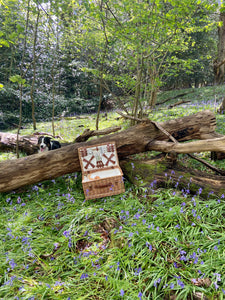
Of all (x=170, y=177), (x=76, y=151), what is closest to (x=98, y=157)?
(x=76, y=151)

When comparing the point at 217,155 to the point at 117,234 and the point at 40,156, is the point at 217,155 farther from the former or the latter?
the point at 40,156

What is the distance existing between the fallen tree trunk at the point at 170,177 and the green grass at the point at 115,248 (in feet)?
0.35

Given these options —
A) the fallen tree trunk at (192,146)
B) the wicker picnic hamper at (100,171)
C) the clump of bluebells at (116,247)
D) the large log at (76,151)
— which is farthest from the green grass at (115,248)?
the fallen tree trunk at (192,146)

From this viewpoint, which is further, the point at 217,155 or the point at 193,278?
the point at 217,155

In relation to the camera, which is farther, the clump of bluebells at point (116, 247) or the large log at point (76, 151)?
the large log at point (76, 151)

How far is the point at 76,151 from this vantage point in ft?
11.5

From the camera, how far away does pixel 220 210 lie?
243 cm

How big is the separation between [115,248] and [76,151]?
189 cm

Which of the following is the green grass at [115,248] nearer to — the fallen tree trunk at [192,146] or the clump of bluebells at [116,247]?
the clump of bluebells at [116,247]

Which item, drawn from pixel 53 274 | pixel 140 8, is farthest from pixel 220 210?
pixel 140 8

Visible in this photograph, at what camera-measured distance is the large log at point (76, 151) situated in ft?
11.0

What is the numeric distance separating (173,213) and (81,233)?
1.20 m

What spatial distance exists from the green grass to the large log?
0.53 meters

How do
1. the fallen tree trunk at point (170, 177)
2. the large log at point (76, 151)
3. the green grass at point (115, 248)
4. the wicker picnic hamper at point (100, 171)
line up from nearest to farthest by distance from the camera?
1. the green grass at point (115, 248)
2. the fallen tree trunk at point (170, 177)
3. the wicker picnic hamper at point (100, 171)
4. the large log at point (76, 151)
